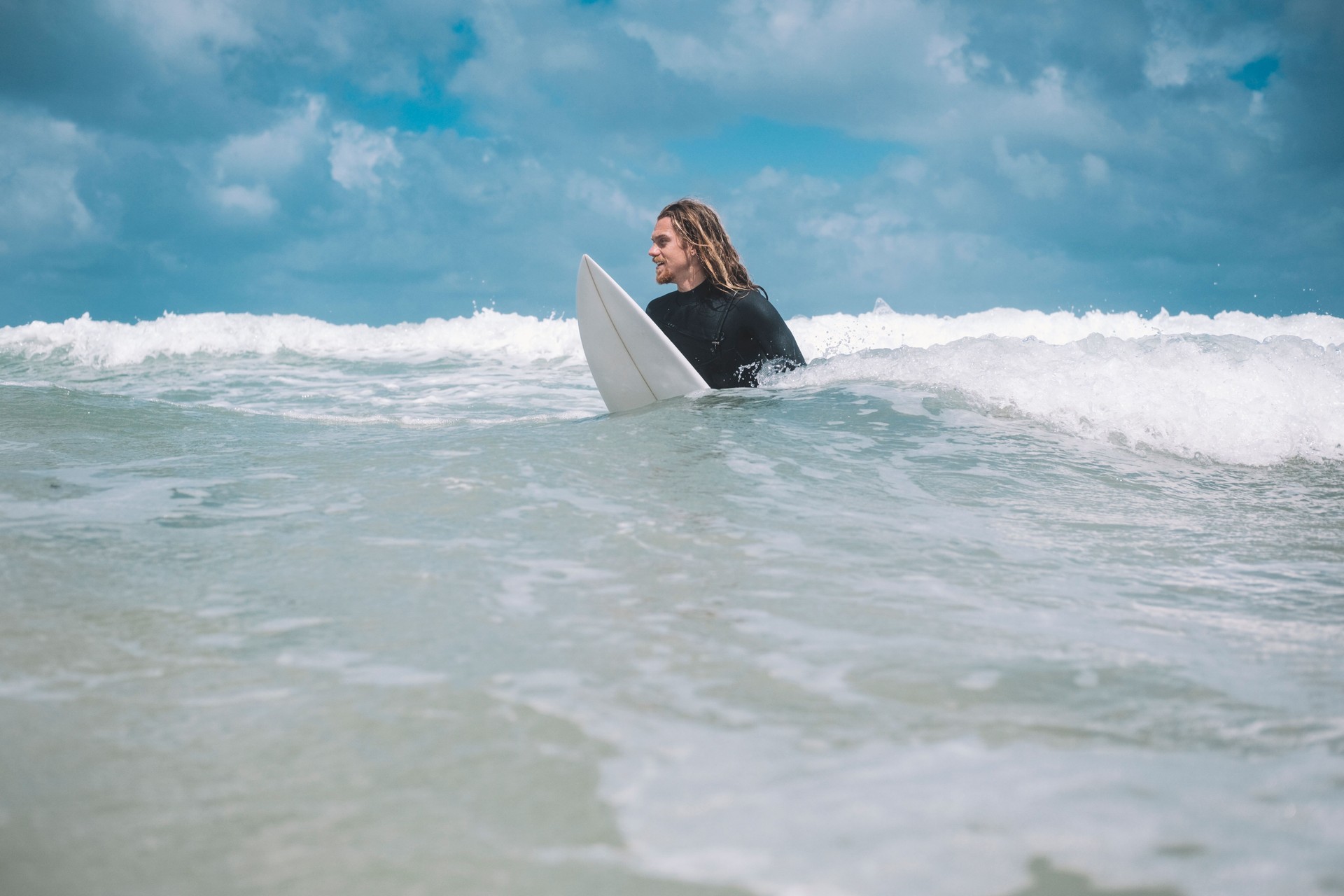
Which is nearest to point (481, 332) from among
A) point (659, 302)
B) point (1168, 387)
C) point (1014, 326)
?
point (1014, 326)

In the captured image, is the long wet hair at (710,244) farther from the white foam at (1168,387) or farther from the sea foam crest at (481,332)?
the sea foam crest at (481,332)

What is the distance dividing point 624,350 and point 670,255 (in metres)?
0.64

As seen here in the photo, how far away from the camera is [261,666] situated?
1811 mm

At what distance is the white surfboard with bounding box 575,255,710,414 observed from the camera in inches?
213

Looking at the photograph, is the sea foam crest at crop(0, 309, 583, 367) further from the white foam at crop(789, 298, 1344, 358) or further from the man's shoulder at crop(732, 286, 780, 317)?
the man's shoulder at crop(732, 286, 780, 317)

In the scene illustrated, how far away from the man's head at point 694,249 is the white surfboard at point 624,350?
1.15 ft

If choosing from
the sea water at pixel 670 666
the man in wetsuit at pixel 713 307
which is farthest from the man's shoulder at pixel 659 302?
the sea water at pixel 670 666

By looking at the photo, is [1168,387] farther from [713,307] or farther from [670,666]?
[670,666]

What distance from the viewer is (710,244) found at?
18.1 feet

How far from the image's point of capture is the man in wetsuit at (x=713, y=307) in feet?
17.8

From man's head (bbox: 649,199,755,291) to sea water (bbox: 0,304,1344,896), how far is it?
1.40 m

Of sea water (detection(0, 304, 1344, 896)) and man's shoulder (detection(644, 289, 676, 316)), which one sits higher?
man's shoulder (detection(644, 289, 676, 316))

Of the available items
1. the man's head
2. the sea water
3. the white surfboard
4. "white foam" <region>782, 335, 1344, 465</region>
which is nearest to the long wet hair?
the man's head

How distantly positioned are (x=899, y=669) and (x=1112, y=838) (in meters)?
0.59
